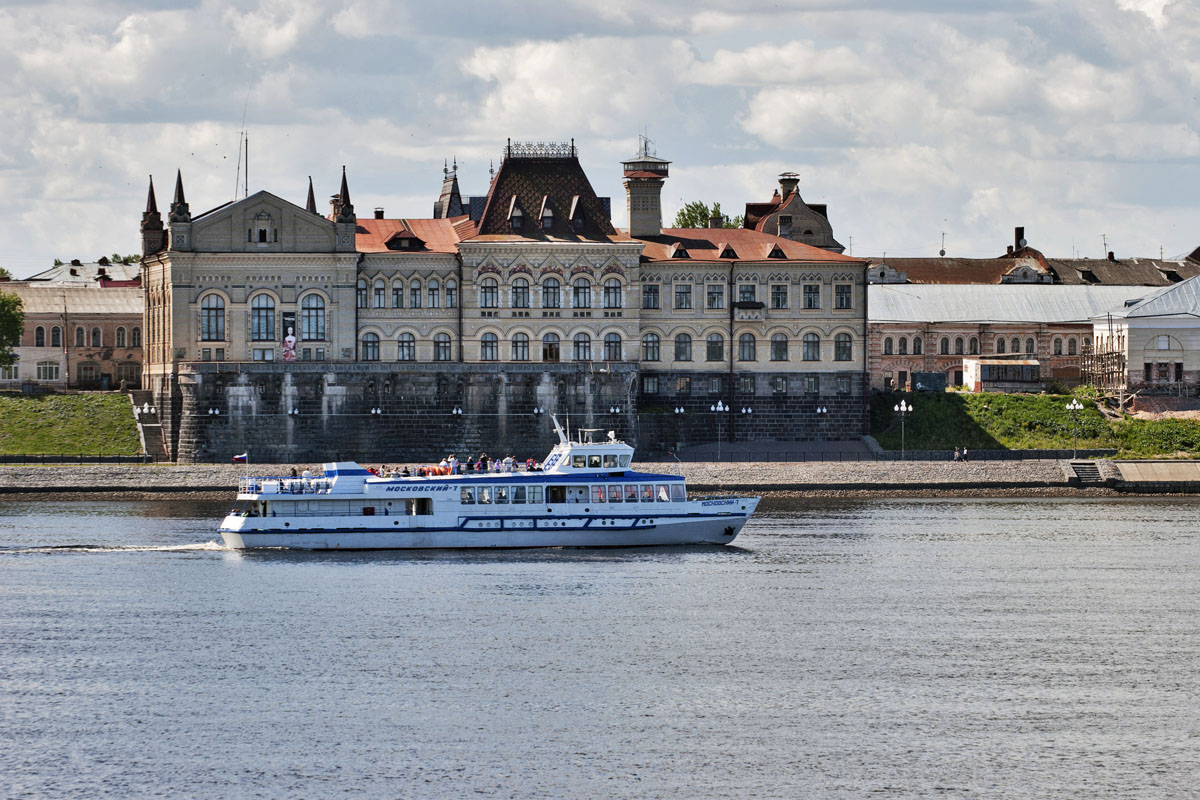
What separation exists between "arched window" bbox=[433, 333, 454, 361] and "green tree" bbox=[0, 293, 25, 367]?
32.5 meters

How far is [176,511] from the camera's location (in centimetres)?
9706

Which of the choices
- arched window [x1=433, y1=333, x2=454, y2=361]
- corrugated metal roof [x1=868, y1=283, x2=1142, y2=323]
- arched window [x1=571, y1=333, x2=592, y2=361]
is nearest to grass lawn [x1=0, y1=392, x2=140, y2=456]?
arched window [x1=433, y1=333, x2=454, y2=361]

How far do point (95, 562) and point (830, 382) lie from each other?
57984 millimetres

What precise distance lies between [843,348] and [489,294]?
22592 millimetres

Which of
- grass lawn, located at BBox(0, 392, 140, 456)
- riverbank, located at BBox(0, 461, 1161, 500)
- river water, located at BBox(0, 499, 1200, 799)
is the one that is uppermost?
grass lawn, located at BBox(0, 392, 140, 456)

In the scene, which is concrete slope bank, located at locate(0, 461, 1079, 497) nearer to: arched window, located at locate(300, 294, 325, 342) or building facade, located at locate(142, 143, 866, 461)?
building facade, located at locate(142, 143, 866, 461)

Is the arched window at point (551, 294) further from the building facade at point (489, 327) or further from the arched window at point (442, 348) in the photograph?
the arched window at point (442, 348)

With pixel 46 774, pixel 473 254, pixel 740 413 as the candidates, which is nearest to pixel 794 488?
pixel 740 413

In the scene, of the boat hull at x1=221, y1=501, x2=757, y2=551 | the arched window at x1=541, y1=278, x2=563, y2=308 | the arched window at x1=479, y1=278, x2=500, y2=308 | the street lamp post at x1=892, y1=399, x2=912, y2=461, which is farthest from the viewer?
the arched window at x1=541, y1=278, x2=563, y2=308

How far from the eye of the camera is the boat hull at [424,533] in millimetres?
81062

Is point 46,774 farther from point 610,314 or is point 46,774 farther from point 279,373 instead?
point 610,314

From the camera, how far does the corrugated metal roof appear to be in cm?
14475

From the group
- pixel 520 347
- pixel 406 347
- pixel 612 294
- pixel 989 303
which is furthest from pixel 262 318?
pixel 989 303

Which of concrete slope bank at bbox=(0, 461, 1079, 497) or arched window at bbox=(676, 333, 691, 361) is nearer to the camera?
A: concrete slope bank at bbox=(0, 461, 1079, 497)
